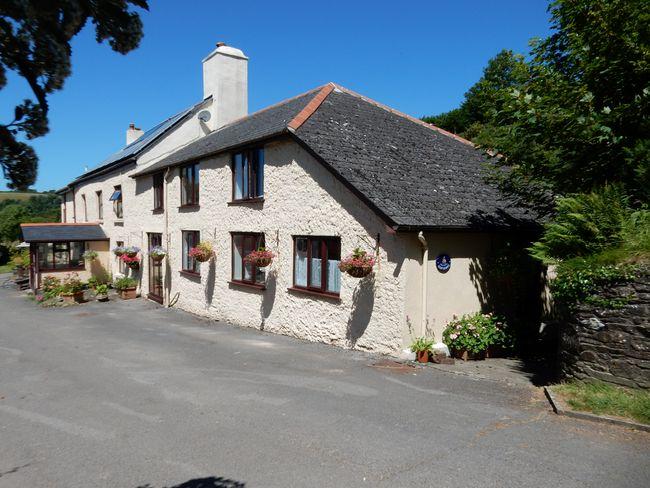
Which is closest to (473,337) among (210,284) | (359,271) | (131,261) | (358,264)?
(359,271)

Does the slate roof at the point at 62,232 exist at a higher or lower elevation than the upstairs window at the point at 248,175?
lower

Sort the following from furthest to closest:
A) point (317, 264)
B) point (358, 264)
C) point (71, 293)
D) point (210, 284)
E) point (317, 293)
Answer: point (71, 293) → point (210, 284) → point (317, 264) → point (317, 293) → point (358, 264)

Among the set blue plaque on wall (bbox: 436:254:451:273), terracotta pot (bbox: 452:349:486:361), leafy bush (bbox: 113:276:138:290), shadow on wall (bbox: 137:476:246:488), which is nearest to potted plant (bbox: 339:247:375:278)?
blue plaque on wall (bbox: 436:254:451:273)

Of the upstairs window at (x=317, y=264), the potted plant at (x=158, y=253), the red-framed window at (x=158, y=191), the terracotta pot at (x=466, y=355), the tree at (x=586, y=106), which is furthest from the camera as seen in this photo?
the red-framed window at (x=158, y=191)

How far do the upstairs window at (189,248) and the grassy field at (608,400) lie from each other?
1300 cm

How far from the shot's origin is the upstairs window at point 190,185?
55.4 feet

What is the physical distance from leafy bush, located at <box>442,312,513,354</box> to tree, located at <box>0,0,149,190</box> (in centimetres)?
922

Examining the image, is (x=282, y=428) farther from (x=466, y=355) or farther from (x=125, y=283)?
(x=125, y=283)

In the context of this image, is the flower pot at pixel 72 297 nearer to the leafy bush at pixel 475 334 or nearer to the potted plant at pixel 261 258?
the potted plant at pixel 261 258

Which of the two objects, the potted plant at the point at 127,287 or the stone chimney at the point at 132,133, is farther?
the stone chimney at the point at 132,133

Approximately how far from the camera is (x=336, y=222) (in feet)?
35.4

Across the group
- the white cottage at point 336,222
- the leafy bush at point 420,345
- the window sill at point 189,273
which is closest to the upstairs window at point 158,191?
the white cottage at point 336,222

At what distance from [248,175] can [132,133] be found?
20608 millimetres

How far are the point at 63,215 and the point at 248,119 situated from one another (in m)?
23.4
